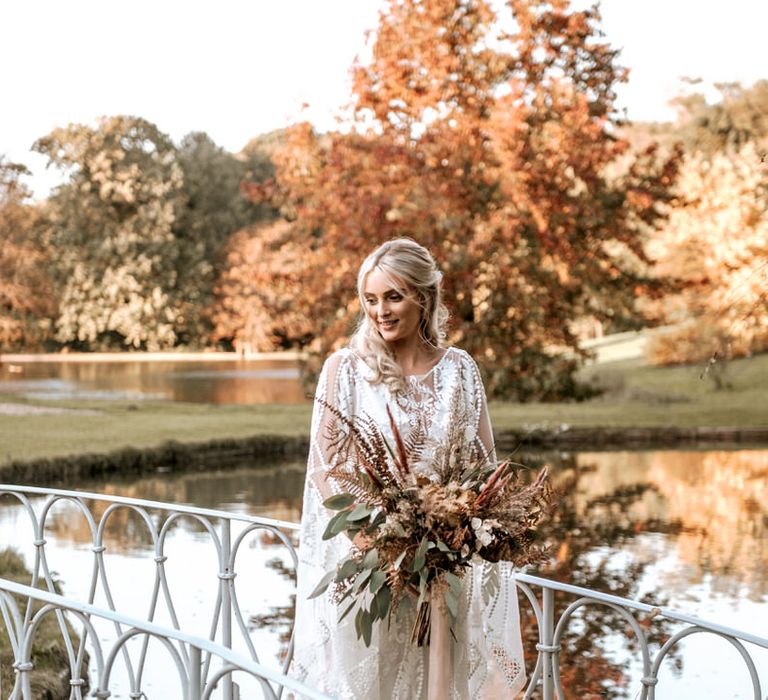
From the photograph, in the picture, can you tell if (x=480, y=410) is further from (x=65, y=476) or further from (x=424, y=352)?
(x=65, y=476)

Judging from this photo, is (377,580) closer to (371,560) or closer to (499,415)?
(371,560)

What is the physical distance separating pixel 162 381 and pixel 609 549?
13926 millimetres

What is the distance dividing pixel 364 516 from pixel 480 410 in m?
0.53

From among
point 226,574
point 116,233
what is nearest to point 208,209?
point 116,233

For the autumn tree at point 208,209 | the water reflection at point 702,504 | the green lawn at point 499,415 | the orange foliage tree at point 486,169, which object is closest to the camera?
the water reflection at point 702,504

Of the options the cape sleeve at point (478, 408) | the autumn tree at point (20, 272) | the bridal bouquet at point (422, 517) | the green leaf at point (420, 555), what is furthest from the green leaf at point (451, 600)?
the autumn tree at point (20, 272)

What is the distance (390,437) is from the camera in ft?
7.50

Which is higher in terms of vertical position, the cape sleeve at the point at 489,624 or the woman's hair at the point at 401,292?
the woman's hair at the point at 401,292

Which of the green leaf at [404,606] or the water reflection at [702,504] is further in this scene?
the water reflection at [702,504]

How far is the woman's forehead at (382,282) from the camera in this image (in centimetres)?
227

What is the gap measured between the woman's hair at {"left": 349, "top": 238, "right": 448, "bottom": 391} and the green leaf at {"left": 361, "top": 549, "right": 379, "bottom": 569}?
46 centimetres

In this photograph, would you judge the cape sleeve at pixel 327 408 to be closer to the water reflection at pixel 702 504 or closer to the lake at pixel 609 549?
the lake at pixel 609 549

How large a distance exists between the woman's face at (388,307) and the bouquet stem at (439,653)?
1.94ft

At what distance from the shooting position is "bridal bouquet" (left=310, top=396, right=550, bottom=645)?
1900mm
